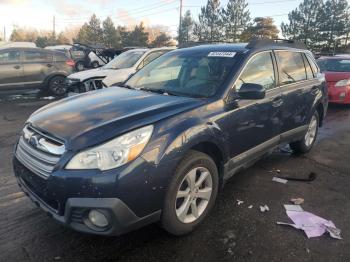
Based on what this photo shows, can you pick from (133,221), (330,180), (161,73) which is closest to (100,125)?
(133,221)

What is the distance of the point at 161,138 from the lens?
3008 mm

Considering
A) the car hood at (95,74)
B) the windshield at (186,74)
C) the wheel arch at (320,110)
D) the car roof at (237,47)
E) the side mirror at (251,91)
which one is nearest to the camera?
the side mirror at (251,91)

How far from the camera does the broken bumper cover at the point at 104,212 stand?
108 inches

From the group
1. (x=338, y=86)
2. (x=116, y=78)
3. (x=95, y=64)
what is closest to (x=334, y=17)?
(x=95, y=64)

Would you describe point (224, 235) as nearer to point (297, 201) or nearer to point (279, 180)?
point (297, 201)

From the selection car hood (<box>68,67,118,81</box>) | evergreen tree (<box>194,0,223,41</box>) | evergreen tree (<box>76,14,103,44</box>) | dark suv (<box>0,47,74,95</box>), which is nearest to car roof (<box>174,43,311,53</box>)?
car hood (<box>68,67,118,81</box>)

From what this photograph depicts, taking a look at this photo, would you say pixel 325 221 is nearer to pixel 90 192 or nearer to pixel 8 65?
pixel 90 192

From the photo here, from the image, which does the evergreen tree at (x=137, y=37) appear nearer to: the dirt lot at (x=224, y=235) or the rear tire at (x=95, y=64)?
the rear tire at (x=95, y=64)

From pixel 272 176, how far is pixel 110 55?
1326 cm

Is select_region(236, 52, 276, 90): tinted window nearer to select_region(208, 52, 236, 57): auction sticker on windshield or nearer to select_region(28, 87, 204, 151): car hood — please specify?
select_region(208, 52, 236, 57): auction sticker on windshield

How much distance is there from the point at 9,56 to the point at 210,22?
147ft

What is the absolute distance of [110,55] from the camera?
16812mm

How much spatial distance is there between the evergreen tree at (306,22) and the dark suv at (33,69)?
40.0 metres

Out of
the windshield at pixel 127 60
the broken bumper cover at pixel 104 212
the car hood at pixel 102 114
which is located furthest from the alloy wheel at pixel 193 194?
the windshield at pixel 127 60
